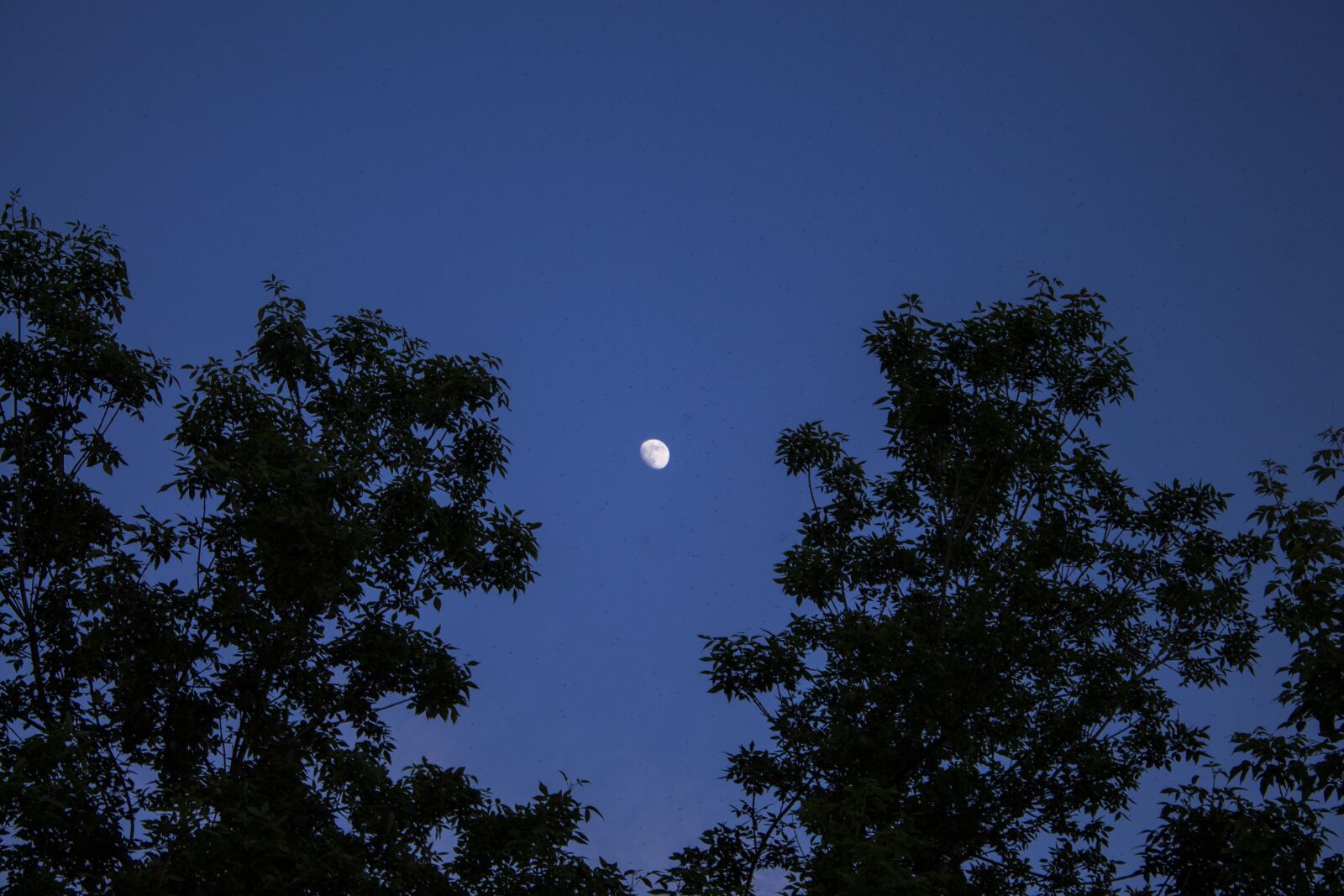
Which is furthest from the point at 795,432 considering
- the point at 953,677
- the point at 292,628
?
the point at 292,628

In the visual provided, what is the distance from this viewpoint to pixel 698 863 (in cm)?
1386

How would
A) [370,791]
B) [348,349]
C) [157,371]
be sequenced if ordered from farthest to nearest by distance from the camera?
[348,349], [157,371], [370,791]

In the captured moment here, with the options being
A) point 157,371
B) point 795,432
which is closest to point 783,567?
point 795,432

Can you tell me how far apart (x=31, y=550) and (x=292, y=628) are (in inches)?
138

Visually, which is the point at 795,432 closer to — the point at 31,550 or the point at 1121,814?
the point at 1121,814

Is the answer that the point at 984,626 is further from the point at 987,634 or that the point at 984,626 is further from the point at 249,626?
the point at 249,626

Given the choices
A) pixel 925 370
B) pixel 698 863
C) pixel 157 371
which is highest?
pixel 925 370

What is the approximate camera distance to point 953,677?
45.9ft

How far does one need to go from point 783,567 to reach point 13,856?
10127 mm

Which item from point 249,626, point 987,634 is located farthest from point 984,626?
point 249,626

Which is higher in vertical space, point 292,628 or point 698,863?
point 292,628

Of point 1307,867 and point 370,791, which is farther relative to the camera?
point 370,791

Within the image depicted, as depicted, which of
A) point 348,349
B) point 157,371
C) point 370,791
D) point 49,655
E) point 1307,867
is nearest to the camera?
point 1307,867

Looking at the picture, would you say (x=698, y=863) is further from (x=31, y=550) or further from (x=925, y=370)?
(x=31, y=550)
